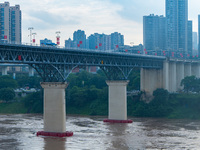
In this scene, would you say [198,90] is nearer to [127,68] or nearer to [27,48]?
[127,68]

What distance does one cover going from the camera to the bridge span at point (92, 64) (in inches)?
2101

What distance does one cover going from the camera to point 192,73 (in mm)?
107875

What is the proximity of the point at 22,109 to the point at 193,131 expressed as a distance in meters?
50.4

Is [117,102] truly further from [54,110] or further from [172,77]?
[172,77]

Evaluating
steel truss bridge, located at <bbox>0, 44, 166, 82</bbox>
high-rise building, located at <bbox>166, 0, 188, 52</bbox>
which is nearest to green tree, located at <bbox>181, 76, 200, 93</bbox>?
steel truss bridge, located at <bbox>0, 44, 166, 82</bbox>

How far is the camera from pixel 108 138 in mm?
52031

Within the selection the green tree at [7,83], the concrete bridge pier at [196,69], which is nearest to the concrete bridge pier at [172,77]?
the concrete bridge pier at [196,69]

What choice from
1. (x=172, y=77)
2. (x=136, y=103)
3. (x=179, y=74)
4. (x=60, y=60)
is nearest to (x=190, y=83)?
(x=172, y=77)

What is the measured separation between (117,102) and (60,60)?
19403 mm

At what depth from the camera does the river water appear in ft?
149

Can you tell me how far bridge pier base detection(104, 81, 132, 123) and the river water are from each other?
15.1ft

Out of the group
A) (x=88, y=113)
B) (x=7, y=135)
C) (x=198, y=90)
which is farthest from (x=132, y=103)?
(x=7, y=135)

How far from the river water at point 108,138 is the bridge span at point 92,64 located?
4.48m

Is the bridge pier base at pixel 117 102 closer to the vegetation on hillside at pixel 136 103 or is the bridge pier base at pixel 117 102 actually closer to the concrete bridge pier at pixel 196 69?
the vegetation on hillside at pixel 136 103
